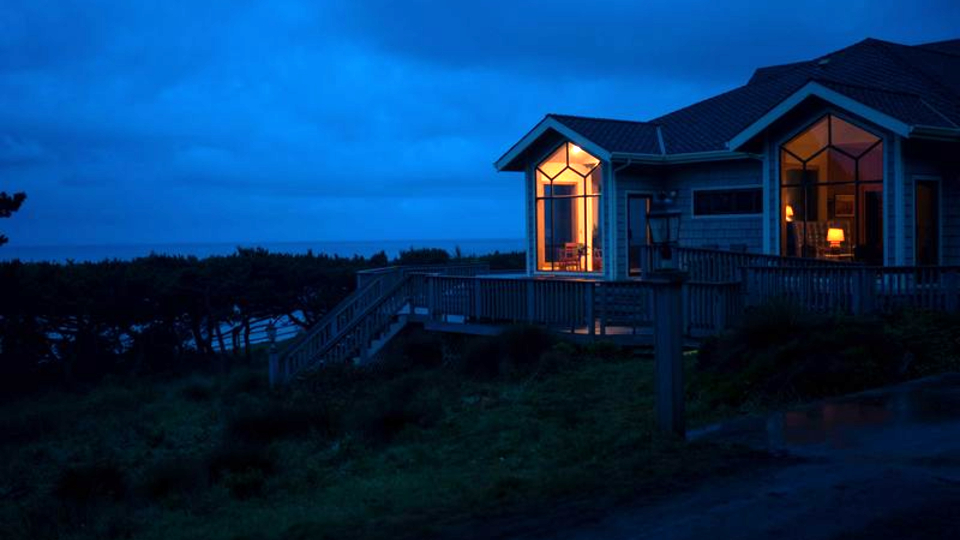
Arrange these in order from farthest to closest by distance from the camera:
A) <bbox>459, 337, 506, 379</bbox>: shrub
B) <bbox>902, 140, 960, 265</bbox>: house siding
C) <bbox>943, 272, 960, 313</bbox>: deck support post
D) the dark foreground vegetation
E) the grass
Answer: <bbox>902, 140, 960, 265</bbox>: house siding < <bbox>459, 337, 506, 379</bbox>: shrub < <bbox>943, 272, 960, 313</bbox>: deck support post < the dark foreground vegetation < the grass

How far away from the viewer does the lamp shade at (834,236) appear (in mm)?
19411

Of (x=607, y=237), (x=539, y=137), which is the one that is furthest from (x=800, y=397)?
(x=539, y=137)

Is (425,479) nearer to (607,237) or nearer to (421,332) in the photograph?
(421,332)

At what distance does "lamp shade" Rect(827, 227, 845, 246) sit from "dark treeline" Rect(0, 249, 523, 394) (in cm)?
1644

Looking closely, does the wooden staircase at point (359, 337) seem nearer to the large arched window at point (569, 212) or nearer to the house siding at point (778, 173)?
the large arched window at point (569, 212)

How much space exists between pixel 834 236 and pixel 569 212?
698cm

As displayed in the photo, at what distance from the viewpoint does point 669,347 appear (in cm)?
880

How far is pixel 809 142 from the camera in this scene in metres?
19.6

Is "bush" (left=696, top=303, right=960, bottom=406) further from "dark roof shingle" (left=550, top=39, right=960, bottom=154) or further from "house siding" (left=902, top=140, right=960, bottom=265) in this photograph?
Result: "dark roof shingle" (left=550, top=39, right=960, bottom=154)

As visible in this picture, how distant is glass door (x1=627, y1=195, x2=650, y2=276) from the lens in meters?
22.7

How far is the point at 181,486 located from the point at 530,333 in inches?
307

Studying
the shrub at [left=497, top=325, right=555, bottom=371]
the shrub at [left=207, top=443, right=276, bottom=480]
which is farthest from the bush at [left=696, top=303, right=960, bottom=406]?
the shrub at [left=207, top=443, right=276, bottom=480]

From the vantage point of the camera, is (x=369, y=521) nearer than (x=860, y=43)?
Yes

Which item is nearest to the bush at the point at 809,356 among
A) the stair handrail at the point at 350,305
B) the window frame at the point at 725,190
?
the window frame at the point at 725,190
